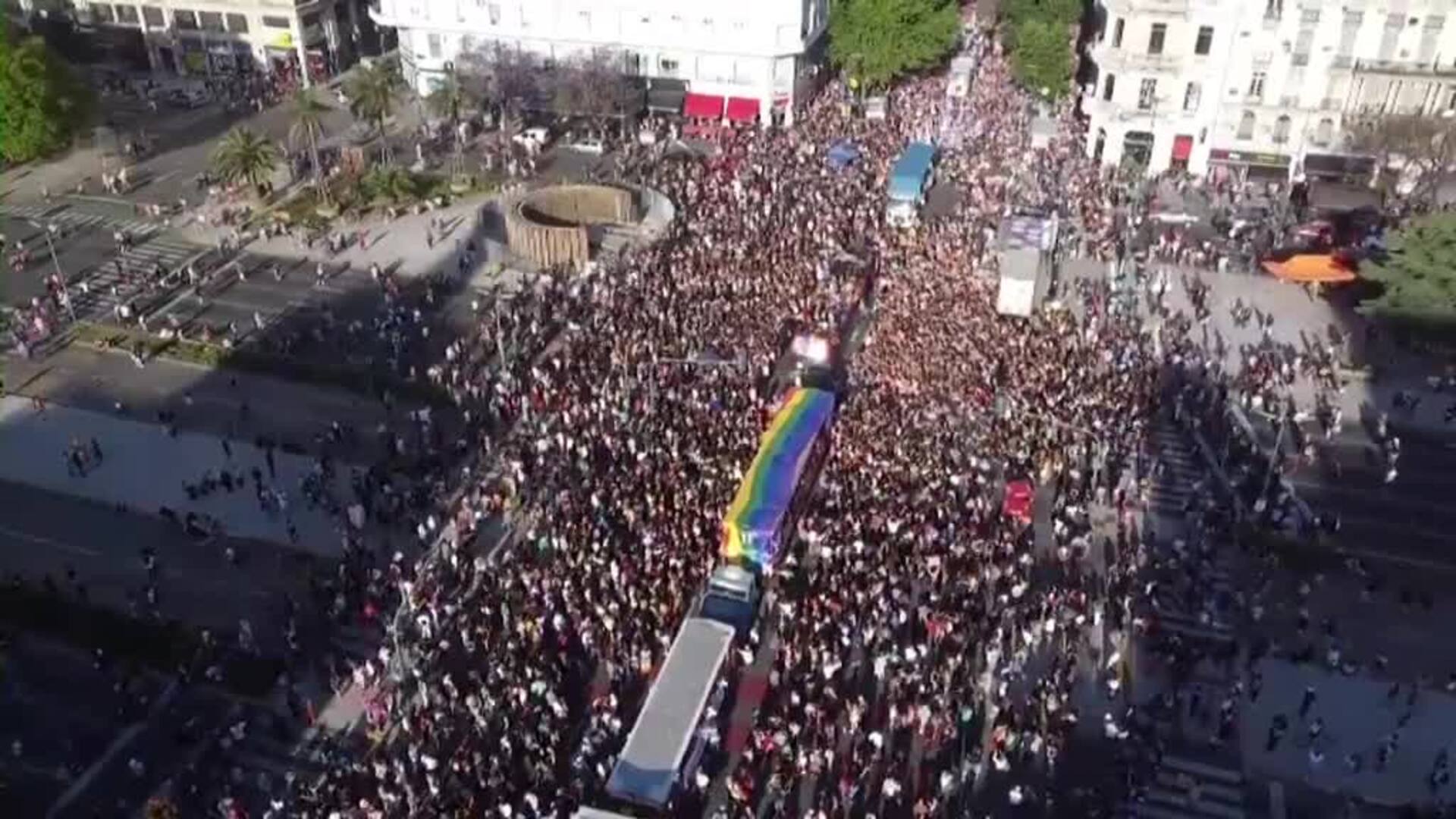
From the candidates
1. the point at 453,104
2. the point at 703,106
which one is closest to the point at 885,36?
the point at 703,106

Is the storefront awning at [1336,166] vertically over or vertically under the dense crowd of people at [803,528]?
over

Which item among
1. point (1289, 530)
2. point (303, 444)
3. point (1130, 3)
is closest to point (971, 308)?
point (1289, 530)

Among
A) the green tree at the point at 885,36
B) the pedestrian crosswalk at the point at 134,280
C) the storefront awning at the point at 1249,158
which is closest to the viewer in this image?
the pedestrian crosswalk at the point at 134,280

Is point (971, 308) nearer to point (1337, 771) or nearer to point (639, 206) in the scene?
point (639, 206)

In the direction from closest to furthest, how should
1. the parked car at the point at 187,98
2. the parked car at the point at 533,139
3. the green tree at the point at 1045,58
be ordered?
the parked car at the point at 533,139, the green tree at the point at 1045,58, the parked car at the point at 187,98

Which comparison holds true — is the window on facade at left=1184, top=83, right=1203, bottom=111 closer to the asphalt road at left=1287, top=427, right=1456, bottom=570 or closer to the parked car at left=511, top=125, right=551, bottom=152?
the asphalt road at left=1287, top=427, right=1456, bottom=570

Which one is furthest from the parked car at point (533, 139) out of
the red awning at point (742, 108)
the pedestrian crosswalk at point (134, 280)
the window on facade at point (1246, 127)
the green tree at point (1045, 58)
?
the window on facade at point (1246, 127)

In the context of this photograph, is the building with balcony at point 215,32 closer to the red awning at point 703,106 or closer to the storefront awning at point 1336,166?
the red awning at point 703,106
